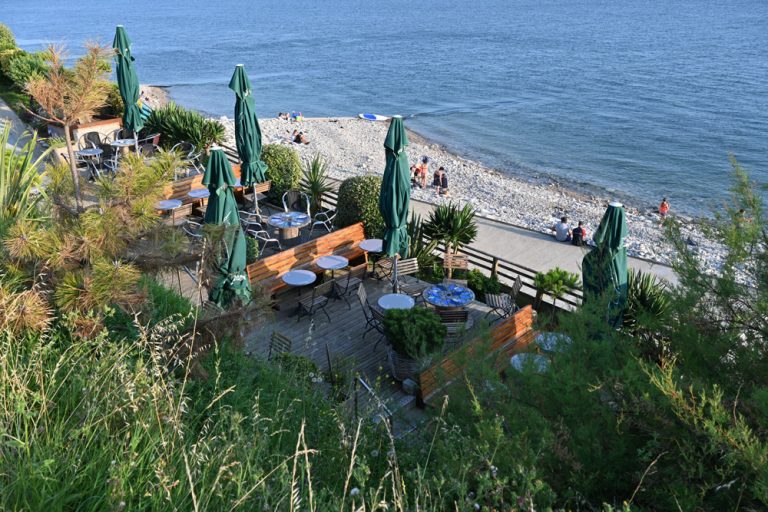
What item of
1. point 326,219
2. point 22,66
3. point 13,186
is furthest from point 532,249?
point 22,66

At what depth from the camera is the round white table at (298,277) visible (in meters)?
10.0

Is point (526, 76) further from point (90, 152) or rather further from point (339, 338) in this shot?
point (339, 338)

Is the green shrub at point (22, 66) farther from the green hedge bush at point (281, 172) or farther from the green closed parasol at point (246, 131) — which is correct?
the green closed parasol at point (246, 131)

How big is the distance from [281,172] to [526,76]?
155ft

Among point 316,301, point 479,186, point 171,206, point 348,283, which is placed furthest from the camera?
point 479,186

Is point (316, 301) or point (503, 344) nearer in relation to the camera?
point (503, 344)

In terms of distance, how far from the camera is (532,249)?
57.0 feet

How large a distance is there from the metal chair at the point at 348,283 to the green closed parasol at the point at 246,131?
2926 mm

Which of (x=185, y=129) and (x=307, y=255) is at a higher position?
(x=185, y=129)

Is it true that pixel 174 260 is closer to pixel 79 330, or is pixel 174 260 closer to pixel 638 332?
pixel 79 330

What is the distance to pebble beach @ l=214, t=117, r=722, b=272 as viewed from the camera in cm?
2398

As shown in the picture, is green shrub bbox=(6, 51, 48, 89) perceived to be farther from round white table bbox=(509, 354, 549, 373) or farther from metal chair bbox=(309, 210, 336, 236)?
round white table bbox=(509, 354, 549, 373)

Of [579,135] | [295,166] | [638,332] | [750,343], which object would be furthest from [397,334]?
[579,135]

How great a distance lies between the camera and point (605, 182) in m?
32.3
